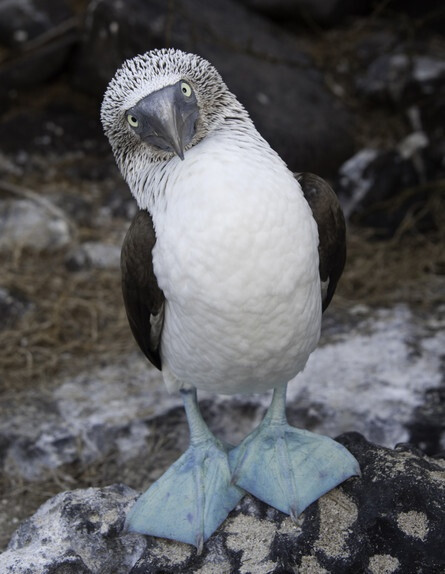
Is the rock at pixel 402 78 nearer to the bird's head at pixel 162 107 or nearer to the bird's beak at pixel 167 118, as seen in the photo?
the bird's head at pixel 162 107

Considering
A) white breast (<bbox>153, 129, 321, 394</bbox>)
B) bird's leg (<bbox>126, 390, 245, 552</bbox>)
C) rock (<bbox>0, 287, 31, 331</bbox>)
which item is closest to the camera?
white breast (<bbox>153, 129, 321, 394</bbox>)

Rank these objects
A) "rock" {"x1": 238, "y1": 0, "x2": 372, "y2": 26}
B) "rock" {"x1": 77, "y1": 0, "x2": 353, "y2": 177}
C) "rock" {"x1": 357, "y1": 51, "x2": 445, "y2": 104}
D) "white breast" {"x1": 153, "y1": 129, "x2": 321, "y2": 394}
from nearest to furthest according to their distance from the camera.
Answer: "white breast" {"x1": 153, "y1": 129, "x2": 321, "y2": 394}, "rock" {"x1": 77, "y1": 0, "x2": 353, "y2": 177}, "rock" {"x1": 357, "y1": 51, "x2": 445, "y2": 104}, "rock" {"x1": 238, "y1": 0, "x2": 372, "y2": 26}

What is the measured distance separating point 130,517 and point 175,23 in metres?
3.55

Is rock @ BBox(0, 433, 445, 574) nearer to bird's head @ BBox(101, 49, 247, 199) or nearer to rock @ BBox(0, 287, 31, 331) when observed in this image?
bird's head @ BBox(101, 49, 247, 199)

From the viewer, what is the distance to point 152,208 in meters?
2.29

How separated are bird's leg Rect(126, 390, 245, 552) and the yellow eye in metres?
0.99

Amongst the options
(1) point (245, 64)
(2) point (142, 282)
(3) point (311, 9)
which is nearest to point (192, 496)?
(2) point (142, 282)

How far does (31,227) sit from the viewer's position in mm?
4879

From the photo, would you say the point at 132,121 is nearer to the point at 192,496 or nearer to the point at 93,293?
the point at 192,496

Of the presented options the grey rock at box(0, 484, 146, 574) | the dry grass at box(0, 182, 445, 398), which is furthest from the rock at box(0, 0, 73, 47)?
the grey rock at box(0, 484, 146, 574)

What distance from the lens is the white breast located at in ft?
6.74

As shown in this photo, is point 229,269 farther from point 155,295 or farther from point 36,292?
point 36,292

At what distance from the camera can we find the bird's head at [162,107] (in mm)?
2119

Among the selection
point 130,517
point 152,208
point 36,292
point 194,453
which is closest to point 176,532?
point 130,517
